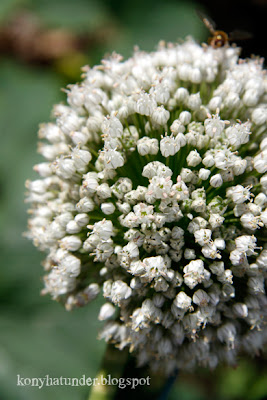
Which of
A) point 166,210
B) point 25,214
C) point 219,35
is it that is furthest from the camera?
point 25,214

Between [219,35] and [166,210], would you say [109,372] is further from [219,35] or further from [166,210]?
[219,35]

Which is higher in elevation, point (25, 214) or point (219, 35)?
point (219, 35)

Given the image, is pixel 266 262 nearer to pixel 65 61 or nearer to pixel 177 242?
pixel 177 242

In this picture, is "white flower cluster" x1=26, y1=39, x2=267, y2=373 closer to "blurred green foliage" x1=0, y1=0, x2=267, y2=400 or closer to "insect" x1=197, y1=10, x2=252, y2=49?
"insect" x1=197, y1=10, x2=252, y2=49

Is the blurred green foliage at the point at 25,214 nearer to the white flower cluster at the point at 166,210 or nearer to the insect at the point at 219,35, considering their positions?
the white flower cluster at the point at 166,210

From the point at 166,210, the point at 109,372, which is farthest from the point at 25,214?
the point at 166,210

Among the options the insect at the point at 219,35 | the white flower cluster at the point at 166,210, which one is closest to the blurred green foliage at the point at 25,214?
the white flower cluster at the point at 166,210

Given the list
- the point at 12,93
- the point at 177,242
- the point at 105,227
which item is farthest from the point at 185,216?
the point at 12,93
